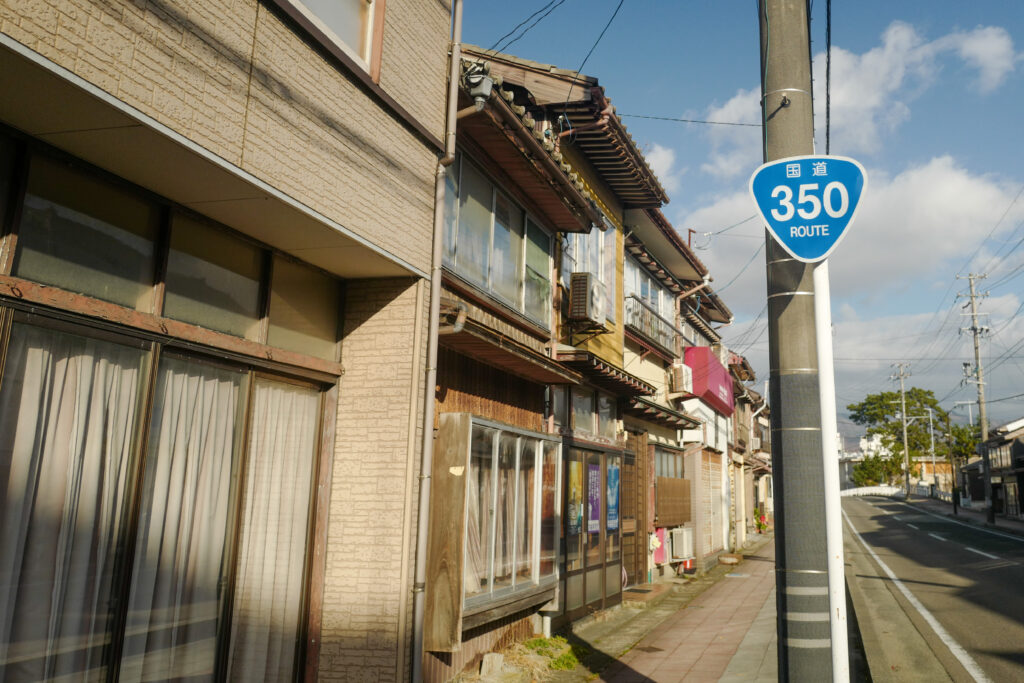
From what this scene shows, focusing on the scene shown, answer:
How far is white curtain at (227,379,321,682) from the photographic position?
596 cm

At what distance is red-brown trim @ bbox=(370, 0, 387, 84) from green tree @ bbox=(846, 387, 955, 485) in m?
93.3

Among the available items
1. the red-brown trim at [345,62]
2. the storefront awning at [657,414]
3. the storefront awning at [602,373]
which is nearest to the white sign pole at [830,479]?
the red-brown trim at [345,62]

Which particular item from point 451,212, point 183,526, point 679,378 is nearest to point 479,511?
point 451,212

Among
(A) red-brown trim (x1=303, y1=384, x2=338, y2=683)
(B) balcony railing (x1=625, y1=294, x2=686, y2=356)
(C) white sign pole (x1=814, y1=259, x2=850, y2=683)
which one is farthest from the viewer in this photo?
(B) balcony railing (x1=625, y1=294, x2=686, y2=356)

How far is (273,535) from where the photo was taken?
6.28 metres

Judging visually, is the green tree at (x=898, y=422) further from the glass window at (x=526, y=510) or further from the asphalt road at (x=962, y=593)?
the glass window at (x=526, y=510)

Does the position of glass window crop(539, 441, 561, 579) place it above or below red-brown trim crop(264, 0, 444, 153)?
below

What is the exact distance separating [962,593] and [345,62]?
1623cm

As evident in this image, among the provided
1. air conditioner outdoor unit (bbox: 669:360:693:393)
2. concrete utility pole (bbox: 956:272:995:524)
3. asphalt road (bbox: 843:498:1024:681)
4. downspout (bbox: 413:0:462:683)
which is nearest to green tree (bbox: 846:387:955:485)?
concrete utility pole (bbox: 956:272:995:524)

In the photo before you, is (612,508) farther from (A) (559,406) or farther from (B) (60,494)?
(B) (60,494)

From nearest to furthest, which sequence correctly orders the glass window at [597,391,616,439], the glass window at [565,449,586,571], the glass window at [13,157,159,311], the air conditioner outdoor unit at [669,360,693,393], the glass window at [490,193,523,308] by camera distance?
1. the glass window at [13,157,159,311]
2. the glass window at [490,193,523,308]
3. the glass window at [565,449,586,571]
4. the glass window at [597,391,616,439]
5. the air conditioner outdoor unit at [669,360,693,393]

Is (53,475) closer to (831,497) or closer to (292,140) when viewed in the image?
(292,140)

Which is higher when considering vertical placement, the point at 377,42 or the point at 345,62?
the point at 377,42

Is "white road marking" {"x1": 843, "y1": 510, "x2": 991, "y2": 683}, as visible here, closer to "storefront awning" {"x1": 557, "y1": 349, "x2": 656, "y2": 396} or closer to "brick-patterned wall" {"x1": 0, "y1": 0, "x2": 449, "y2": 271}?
"storefront awning" {"x1": 557, "y1": 349, "x2": 656, "y2": 396}
